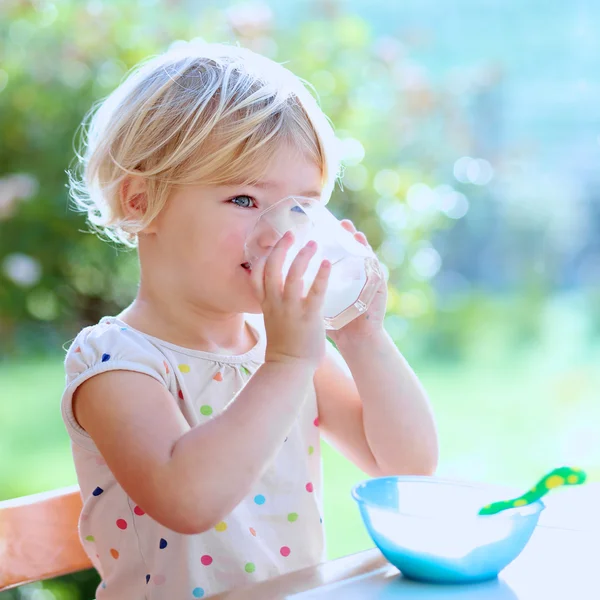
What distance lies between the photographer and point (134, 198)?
117cm

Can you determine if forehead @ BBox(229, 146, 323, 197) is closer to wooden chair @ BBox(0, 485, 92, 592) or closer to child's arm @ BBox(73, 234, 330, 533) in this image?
child's arm @ BBox(73, 234, 330, 533)

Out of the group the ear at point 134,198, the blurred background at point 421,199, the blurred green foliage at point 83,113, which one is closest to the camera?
the ear at point 134,198

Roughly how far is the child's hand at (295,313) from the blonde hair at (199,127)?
15cm

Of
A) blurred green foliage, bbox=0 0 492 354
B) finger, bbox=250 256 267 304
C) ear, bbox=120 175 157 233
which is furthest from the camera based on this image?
blurred green foliage, bbox=0 0 492 354

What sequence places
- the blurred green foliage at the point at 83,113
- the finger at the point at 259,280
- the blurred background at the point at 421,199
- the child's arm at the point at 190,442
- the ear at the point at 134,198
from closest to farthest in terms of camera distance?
1. the child's arm at the point at 190,442
2. the finger at the point at 259,280
3. the ear at the point at 134,198
4. the blurred green foliage at the point at 83,113
5. the blurred background at the point at 421,199

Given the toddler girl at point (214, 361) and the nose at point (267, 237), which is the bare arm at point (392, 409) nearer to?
the toddler girl at point (214, 361)

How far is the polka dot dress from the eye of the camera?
1.08 meters

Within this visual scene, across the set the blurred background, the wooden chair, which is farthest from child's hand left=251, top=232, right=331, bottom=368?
the blurred background

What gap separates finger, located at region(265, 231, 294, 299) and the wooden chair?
1.23 ft

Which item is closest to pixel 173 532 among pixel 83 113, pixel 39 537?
pixel 39 537

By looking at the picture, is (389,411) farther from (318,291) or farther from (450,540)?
(450,540)

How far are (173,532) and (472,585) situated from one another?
41 centimetres

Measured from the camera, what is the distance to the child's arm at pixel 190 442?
0.91 m

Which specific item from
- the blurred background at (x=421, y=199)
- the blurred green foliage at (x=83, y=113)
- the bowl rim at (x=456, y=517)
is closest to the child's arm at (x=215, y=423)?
the bowl rim at (x=456, y=517)
